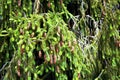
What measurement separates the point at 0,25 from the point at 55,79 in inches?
40.0

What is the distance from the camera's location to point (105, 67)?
3.60m

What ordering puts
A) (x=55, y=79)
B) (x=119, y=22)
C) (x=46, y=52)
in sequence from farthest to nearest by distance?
(x=119, y=22) → (x=55, y=79) → (x=46, y=52)

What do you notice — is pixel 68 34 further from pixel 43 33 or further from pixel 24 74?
pixel 24 74

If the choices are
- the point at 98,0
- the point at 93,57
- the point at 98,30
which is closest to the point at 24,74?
the point at 93,57

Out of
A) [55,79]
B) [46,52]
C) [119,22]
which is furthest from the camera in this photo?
[119,22]

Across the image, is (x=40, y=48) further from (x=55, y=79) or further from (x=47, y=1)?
(x=47, y=1)

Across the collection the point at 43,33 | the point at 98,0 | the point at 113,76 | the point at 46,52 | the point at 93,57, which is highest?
the point at 98,0

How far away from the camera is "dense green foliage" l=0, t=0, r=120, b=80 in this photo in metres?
3.02

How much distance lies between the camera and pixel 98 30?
3.71m

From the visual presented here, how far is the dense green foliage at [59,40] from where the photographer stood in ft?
9.92

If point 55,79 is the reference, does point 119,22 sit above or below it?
above

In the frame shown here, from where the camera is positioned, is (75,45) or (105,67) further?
(105,67)

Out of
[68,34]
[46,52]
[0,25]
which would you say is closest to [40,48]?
[46,52]

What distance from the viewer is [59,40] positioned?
3025mm
